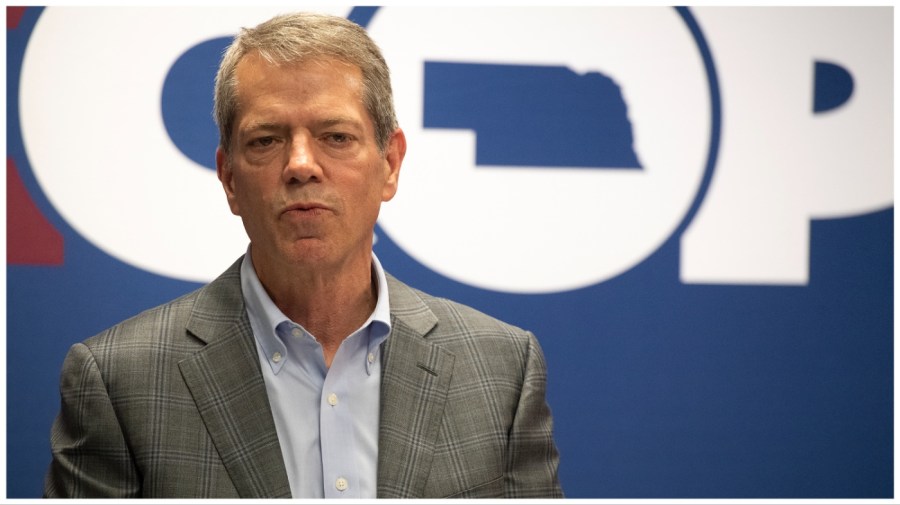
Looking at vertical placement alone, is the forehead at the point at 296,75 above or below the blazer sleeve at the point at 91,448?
above

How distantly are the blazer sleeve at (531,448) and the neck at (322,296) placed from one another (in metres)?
0.32

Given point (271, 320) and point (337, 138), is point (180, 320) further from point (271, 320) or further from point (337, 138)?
point (337, 138)

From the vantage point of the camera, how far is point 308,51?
5.04 feet

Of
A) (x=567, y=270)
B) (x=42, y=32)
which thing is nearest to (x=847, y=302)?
(x=567, y=270)

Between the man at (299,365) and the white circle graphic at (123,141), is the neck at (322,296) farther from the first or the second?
the white circle graphic at (123,141)

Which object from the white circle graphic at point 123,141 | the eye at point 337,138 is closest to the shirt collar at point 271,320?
the eye at point 337,138

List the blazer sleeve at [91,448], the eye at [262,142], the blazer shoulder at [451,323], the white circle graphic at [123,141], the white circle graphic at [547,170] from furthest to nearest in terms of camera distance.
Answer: the white circle graphic at [547,170] < the white circle graphic at [123,141] < the blazer shoulder at [451,323] < the eye at [262,142] < the blazer sleeve at [91,448]

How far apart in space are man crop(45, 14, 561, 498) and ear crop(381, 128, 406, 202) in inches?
1.5

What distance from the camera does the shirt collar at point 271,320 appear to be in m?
1.55

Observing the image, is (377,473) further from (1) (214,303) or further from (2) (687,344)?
(2) (687,344)

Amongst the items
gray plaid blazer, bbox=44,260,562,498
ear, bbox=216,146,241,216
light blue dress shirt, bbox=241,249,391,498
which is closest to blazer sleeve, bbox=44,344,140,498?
gray plaid blazer, bbox=44,260,562,498

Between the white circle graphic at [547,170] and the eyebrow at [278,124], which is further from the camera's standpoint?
the white circle graphic at [547,170]

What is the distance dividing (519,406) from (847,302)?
1.49 m

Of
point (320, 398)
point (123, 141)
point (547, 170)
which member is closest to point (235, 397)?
point (320, 398)
